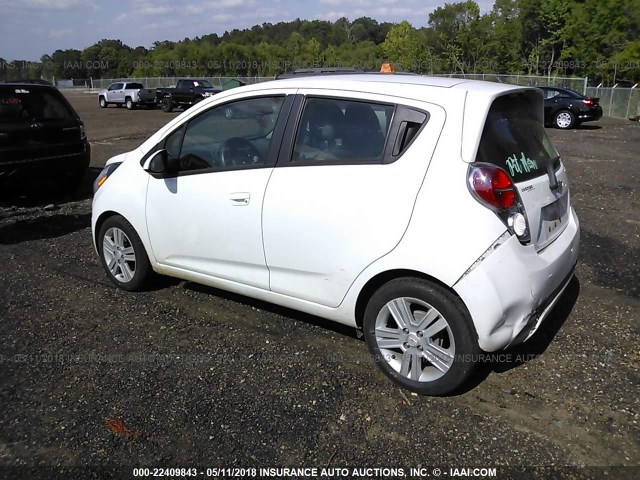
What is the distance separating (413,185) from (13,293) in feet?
12.3

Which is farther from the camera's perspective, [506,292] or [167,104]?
[167,104]

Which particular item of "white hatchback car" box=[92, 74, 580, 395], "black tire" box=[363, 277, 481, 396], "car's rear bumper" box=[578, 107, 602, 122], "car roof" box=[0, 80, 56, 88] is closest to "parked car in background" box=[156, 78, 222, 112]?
"car's rear bumper" box=[578, 107, 602, 122]

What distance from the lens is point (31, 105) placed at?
24.8 ft

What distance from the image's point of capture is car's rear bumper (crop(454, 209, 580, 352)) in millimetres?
2814

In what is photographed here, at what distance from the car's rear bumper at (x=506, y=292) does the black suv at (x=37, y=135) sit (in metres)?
6.68

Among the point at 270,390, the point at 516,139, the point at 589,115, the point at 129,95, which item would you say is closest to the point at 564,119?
the point at 589,115

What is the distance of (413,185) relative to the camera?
2.99 meters

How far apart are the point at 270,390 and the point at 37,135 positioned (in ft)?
19.8

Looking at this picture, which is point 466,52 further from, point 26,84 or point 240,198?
point 240,198

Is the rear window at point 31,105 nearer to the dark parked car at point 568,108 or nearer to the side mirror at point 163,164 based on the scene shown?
the side mirror at point 163,164

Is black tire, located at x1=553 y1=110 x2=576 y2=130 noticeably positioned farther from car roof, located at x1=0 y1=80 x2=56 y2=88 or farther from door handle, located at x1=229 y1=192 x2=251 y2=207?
door handle, located at x1=229 y1=192 x2=251 y2=207

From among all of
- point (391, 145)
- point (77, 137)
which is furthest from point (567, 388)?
point (77, 137)

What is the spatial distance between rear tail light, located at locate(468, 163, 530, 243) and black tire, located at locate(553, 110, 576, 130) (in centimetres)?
1952

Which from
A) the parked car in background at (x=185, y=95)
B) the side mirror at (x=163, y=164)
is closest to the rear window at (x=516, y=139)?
the side mirror at (x=163, y=164)
